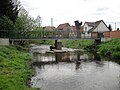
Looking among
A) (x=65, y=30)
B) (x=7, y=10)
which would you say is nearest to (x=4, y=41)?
(x=7, y=10)

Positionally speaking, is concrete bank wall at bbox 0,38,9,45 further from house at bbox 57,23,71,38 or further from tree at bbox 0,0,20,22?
house at bbox 57,23,71,38

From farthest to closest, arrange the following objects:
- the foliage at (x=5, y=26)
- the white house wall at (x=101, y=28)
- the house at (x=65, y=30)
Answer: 1. the white house wall at (x=101, y=28)
2. the house at (x=65, y=30)
3. the foliage at (x=5, y=26)

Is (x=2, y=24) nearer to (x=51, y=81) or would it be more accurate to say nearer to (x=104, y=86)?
(x=51, y=81)

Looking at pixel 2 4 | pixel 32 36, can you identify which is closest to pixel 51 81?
pixel 2 4

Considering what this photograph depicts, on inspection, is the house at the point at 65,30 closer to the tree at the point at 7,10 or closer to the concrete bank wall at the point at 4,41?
the tree at the point at 7,10

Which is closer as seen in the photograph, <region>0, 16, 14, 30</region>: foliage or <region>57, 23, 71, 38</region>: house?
<region>0, 16, 14, 30</region>: foliage

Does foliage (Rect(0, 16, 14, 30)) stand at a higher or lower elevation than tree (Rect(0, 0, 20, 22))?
lower

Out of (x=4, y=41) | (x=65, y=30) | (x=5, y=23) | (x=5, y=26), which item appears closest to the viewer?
(x=4, y=41)

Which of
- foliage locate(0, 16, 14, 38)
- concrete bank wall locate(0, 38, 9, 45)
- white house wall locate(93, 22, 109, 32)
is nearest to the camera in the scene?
concrete bank wall locate(0, 38, 9, 45)

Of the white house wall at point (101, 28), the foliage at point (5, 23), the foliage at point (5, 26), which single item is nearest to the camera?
the foliage at point (5, 23)

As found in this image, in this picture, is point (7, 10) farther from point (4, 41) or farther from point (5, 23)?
point (4, 41)

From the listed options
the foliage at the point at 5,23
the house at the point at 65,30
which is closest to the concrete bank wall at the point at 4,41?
the foliage at the point at 5,23

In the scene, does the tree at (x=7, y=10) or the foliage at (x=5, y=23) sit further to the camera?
the tree at (x=7, y=10)

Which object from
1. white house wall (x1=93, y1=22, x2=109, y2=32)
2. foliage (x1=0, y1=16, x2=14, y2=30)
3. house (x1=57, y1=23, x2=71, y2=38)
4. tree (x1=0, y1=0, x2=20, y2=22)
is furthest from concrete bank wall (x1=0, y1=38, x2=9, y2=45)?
white house wall (x1=93, y1=22, x2=109, y2=32)
